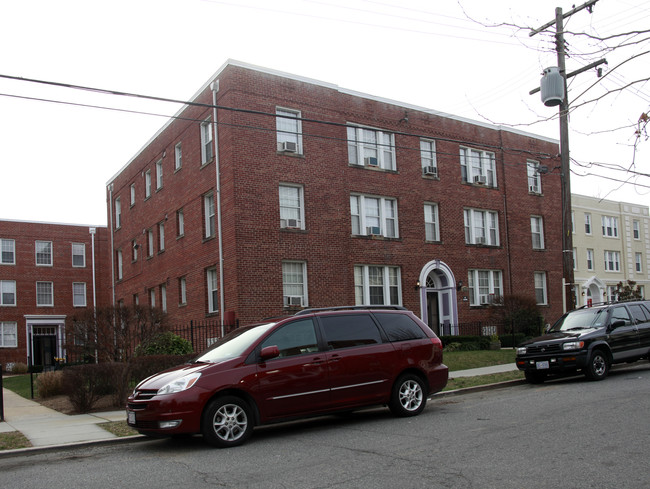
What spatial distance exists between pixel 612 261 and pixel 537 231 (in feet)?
54.7

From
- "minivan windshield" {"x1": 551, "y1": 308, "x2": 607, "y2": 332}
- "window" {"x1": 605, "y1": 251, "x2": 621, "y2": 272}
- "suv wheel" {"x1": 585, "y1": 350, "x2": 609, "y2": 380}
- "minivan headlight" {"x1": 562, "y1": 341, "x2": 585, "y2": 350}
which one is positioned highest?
"window" {"x1": 605, "y1": 251, "x2": 621, "y2": 272}

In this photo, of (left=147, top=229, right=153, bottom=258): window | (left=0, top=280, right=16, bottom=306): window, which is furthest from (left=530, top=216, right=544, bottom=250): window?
(left=0, top=280, right=16, bottom=306): window

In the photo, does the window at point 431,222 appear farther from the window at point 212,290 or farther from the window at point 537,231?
the window at point 212,290

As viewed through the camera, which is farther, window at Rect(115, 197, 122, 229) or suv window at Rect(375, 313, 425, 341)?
window at Rect(115, 197, 122, 229)

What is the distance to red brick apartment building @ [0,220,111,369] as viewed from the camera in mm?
40844

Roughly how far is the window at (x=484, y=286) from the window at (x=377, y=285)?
404 cm

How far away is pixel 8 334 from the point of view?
40.5 m

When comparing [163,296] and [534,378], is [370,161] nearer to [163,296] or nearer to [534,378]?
[163,296]

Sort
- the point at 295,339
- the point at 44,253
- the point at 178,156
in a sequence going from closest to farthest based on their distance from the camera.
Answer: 1. the point at 295,339
2. the point at 178,156
3. the point at 44,253

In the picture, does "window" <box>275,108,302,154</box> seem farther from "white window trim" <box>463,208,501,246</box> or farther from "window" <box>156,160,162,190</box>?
"white window trim" <box>463,208,501,246</box>

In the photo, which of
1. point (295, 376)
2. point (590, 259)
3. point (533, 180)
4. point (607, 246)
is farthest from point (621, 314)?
point (607, 246)

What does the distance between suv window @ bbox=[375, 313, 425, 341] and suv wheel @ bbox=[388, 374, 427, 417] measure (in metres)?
0.64

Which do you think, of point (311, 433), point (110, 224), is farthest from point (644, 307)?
point (110, 224)

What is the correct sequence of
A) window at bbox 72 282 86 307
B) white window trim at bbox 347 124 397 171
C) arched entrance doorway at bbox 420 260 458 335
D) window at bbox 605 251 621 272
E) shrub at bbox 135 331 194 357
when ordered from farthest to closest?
window at bbox 605 251 621 272, window at bbox 72 282 86 307, arched entrance doorway at bbox 420 260 458 335, white window trim at bbox 347 124 397 171, shrub at bbox 135 331 194 357
